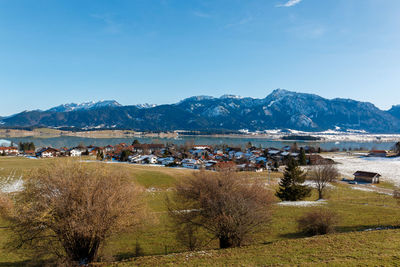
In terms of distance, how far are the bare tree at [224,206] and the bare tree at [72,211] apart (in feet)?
16.8

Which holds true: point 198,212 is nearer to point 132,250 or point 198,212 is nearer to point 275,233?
point 132,250

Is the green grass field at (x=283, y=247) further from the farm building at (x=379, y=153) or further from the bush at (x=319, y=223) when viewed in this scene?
the farm building at (x=379, y=153)

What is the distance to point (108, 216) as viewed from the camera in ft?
50.1

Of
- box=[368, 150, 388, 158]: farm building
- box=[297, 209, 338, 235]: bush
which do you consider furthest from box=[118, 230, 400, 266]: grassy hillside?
box=[368, 150, 388, 158]: farm building

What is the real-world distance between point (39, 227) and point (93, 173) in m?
4.54

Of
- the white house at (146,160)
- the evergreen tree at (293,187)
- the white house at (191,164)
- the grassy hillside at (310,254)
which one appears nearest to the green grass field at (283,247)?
the grassy hillside at (310,254)

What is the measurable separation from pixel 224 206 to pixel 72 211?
405 inches

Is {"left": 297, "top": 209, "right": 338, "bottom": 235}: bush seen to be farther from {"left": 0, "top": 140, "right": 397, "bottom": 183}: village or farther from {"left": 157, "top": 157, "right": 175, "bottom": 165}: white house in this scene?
{"left": 157, "top": 157, "right": 175, "bottom": 165}: white house

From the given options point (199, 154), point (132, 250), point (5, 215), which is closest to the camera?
point (5, 215)

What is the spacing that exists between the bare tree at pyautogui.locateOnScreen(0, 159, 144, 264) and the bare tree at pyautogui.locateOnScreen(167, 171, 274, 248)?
5112 millimetres

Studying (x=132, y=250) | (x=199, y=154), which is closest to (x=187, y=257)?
Result: (x=132, y=250)

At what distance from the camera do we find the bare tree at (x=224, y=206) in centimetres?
1722

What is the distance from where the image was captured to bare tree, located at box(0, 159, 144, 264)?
1462cm

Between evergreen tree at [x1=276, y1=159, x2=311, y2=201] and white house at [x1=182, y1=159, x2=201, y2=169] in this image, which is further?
white house at [x1=182, y1=159, x2=201, y2=169]
